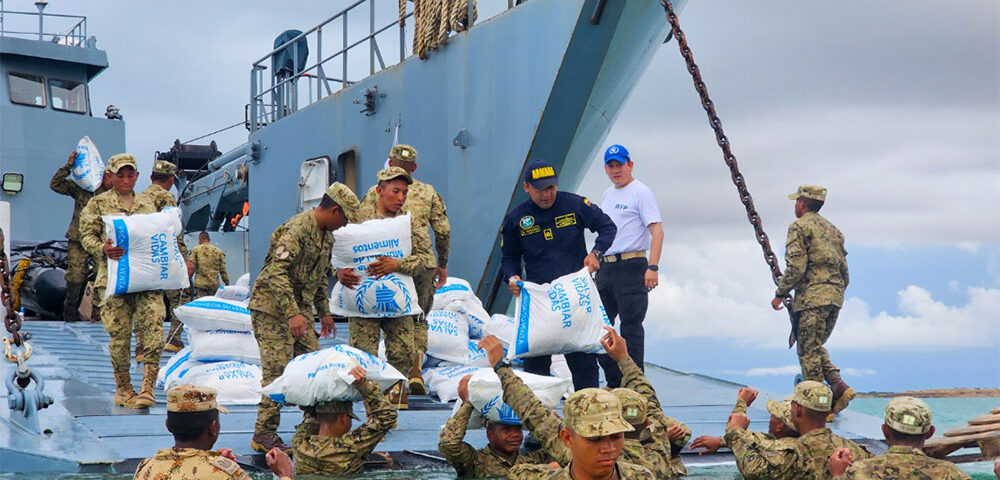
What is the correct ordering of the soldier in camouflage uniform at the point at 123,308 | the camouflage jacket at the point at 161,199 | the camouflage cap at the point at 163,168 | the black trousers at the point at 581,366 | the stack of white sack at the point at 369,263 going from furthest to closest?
1. the camouflage cap at the point at 163,168
2. the camouflage jacket at the point at 161,199
3. the soldier in camouflage uniform at the point at 123,308
4. the stack of white sack at the point at 369,263
5. the black trousers at the point at 581,366

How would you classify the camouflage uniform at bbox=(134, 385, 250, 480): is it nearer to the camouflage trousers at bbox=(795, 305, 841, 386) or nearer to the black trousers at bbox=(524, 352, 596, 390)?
the black trousers at bbox=(524, 352, 596, 390)

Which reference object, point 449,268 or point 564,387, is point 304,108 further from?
point 564,387

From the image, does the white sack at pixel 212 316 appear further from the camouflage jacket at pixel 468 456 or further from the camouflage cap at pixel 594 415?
the camouflage cap at pixel 594 415

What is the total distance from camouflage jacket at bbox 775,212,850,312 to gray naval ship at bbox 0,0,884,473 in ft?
2.76

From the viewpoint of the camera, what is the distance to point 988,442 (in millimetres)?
5582

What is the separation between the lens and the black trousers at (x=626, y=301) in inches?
283

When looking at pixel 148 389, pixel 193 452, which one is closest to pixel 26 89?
pixel 148 389

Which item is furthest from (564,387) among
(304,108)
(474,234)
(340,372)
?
(304,108)

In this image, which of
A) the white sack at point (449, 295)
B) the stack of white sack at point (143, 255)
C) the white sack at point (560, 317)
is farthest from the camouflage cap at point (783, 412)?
the stack of white sack at point (143, 255)

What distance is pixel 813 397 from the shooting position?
496 centimetres

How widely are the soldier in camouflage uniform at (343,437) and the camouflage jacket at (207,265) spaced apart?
7.88 m

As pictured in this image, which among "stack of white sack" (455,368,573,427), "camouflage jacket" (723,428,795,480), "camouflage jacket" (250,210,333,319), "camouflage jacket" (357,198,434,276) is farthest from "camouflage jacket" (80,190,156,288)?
"camouflage jacket" (723,428,795,480)

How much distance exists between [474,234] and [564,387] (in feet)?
17.2

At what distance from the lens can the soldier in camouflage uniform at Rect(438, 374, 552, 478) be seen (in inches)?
209
